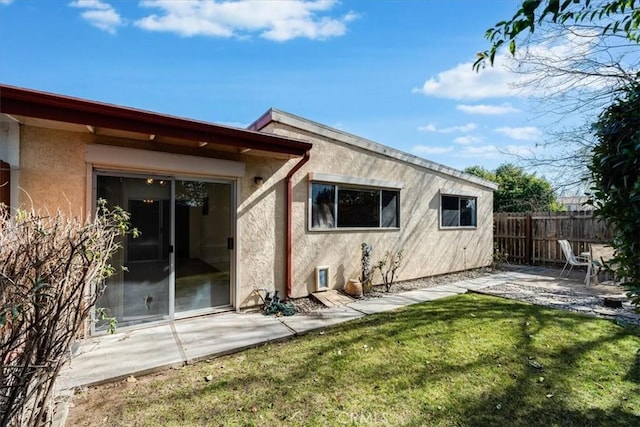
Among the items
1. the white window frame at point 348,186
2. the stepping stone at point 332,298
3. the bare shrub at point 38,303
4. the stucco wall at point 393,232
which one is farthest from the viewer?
the white window frame at point 348,186

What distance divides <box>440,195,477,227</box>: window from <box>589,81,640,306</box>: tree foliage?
728cm

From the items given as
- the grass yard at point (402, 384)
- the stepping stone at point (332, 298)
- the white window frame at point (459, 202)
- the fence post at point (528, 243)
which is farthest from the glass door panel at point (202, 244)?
the fence post at point (528, 243)

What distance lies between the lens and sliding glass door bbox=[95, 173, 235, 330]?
484 centimetres

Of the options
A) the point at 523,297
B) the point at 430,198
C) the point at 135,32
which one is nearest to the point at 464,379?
the point at 523,297

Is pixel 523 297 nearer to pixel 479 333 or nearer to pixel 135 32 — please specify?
pixel 479 333

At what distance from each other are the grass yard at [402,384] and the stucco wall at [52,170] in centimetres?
265

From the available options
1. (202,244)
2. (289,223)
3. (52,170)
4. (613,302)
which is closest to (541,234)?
(613,302)

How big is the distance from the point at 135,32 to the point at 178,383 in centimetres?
672

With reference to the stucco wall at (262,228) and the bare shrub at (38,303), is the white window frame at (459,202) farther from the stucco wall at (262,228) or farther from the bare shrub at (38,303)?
the bare shrub at (38,303)

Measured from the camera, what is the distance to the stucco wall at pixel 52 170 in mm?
4098

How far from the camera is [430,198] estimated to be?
31.3 feet

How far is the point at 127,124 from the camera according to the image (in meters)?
4.18

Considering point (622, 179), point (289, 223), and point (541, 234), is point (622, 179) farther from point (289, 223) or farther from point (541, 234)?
point (541, 234)

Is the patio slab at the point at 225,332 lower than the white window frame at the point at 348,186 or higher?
lower
